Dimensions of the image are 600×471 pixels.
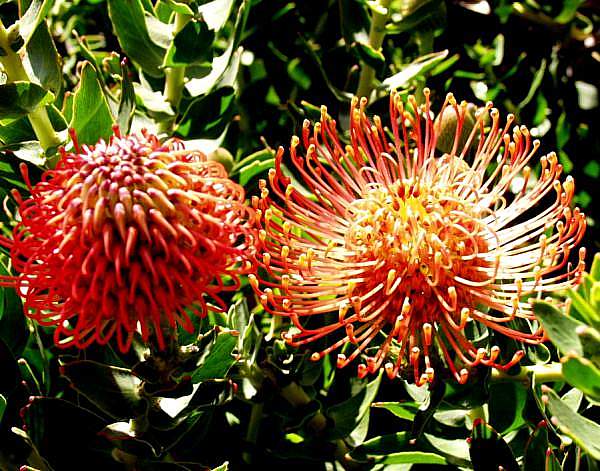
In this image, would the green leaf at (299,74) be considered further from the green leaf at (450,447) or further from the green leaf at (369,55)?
the green leaf at (450,447)

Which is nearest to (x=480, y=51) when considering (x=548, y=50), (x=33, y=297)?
(x=548, y=50)

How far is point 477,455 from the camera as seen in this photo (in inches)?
55.6

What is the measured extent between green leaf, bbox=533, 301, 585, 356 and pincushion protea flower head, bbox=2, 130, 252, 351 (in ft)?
1.69

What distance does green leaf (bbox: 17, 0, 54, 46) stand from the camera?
1.48 m

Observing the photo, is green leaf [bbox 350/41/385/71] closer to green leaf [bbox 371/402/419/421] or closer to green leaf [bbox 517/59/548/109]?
green leaf [bbox 517/59/548/109]

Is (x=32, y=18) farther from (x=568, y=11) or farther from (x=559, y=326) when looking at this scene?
(x=568, y=11)

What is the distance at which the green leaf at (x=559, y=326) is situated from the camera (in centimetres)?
112

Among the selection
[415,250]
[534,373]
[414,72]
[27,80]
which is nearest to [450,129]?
[414,72]

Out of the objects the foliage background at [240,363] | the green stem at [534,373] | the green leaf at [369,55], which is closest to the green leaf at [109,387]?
the foliage background at [240,363]

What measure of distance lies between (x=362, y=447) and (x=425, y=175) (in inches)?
23.5

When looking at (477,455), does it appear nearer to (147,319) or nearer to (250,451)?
(250,451)

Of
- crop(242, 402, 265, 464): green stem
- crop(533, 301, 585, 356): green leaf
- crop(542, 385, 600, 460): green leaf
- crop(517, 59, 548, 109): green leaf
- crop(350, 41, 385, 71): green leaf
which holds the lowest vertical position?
crop(242, 402, 265, 464): green stem

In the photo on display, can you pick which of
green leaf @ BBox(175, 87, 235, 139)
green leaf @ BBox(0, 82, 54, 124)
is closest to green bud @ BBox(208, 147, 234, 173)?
green leaf @ BBox(175, 87, 235, 139)

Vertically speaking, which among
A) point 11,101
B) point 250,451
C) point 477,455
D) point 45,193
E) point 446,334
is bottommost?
point 250,451
